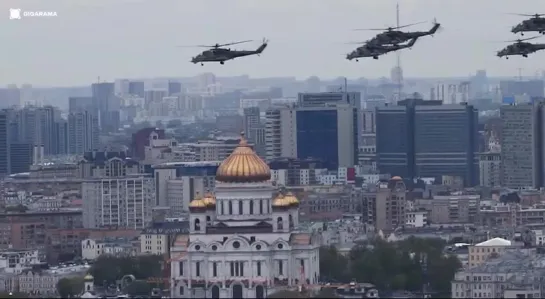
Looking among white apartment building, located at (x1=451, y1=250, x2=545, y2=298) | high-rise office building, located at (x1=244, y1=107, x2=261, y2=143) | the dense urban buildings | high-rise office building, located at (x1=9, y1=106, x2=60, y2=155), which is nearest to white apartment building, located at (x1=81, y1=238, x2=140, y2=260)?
the dense urban buildings

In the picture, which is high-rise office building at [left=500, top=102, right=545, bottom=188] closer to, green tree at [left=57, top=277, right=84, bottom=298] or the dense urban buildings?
the dense urban buildings

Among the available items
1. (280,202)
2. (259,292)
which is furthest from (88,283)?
(259,292)

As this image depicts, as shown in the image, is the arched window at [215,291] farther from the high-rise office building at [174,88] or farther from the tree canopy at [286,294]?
the high-rise office building at [174,88]

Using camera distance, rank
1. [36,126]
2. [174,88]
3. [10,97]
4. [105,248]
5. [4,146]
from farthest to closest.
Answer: [174,88]
[10,97]
[36,126]
[4,146]
[105,248]

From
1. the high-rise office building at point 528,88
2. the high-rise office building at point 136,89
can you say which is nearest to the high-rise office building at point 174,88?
the high-rise office building at point 136,89

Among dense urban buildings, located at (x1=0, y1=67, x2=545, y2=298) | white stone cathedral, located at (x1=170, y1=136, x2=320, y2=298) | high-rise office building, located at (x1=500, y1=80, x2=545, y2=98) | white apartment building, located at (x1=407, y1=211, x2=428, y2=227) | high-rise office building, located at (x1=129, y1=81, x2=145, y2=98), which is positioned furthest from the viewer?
high-rise office building, located at (x1=129, y1=81, x2=145, y2=98)

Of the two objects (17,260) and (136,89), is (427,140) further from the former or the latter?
(17,260)
